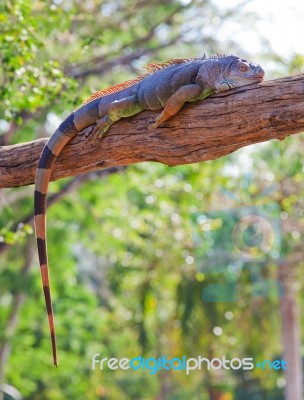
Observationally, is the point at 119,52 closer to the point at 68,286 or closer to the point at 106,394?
the point at 68,286

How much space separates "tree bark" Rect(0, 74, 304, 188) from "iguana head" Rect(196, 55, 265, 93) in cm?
5

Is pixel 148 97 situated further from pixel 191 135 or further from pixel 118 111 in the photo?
pixel 191 135

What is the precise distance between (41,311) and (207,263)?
4300 millimetres

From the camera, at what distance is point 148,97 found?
5.95 m

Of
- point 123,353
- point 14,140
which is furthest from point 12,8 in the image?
point 123,353

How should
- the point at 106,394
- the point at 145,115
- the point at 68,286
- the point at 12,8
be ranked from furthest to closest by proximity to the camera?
the point at 106,394
the point at 68,286
the point at 12,8
the point at 145,115

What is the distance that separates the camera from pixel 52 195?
14.5 meters

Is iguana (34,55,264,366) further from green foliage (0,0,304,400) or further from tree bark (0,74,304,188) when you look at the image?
green foliage (0,0,304,400)

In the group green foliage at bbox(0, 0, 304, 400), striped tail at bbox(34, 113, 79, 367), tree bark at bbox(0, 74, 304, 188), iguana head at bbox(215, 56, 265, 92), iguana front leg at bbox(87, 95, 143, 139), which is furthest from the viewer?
green foliage at bbox(0, 0, 304, 400)

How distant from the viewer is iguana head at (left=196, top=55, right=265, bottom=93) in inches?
220

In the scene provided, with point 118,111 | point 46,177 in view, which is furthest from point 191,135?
point 46,177

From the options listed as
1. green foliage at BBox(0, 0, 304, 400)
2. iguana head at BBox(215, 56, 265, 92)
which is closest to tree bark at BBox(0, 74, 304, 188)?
iguana head at BBox(215, 56, 265, 92)

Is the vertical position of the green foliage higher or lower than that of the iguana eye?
higher

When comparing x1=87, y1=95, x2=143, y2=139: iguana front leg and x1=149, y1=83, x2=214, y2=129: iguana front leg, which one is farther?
x1=87, y1=95, x2=143, y2=139: iguana front leg
